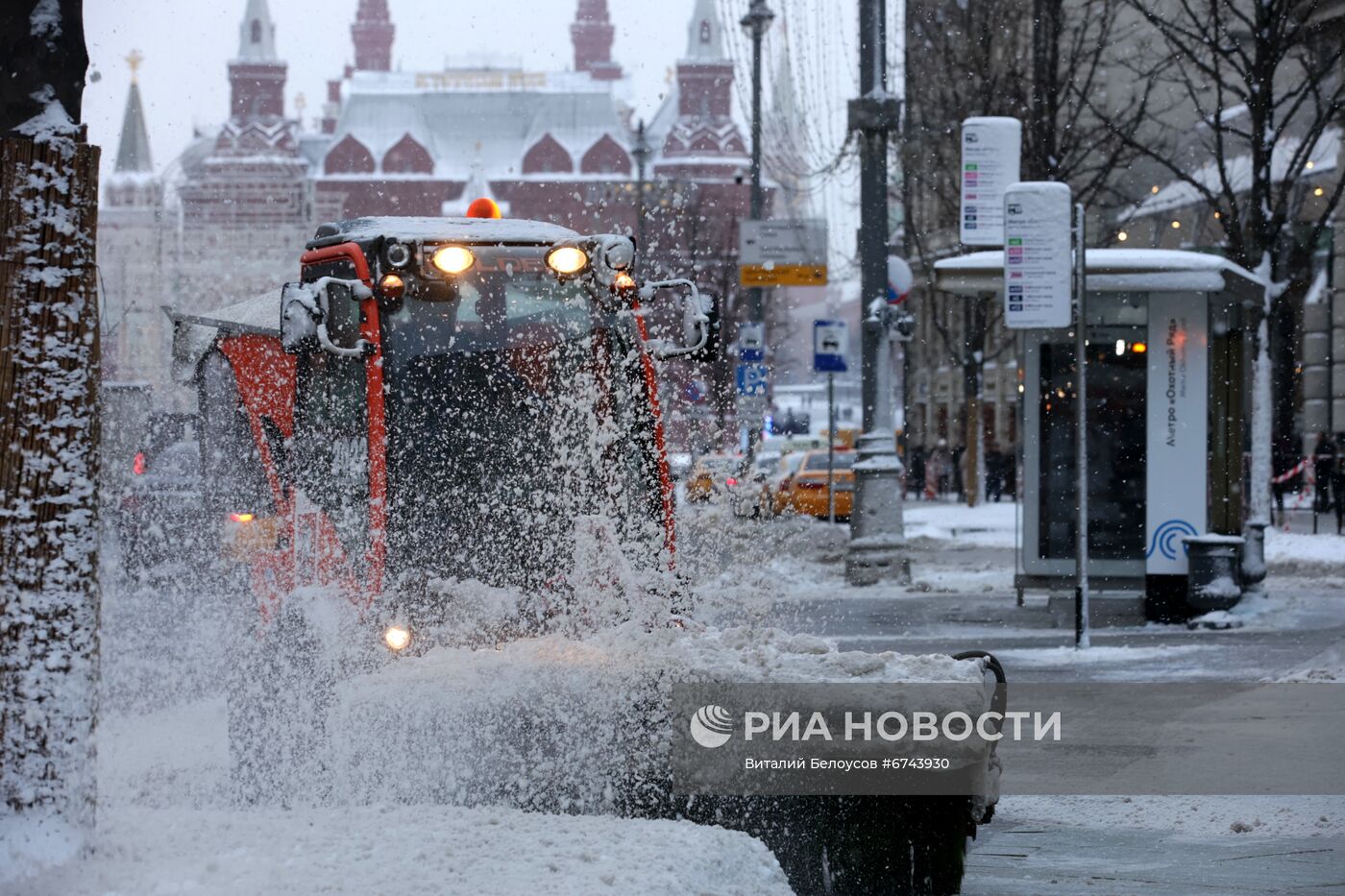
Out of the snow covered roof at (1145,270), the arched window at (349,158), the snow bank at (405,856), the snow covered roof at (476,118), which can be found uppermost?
the snow covered roof at (476,118)

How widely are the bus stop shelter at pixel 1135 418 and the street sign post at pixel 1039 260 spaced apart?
191cm

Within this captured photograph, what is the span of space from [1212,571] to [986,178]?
12.6 ft

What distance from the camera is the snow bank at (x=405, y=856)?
197 inches

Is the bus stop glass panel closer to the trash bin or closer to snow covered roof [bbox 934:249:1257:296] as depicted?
snow covered roof [bbox 934:249:1257:296]

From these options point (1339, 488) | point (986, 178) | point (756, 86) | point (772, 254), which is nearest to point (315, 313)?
point (986, 178)

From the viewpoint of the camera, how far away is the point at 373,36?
14450cm

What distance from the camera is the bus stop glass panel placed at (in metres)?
16.6

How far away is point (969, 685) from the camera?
595 cm

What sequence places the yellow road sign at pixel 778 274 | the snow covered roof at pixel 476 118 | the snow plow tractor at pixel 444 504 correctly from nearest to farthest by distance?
the snow plow tractor at pixel 444 504
the yellow road sign at pixel 778 274
the snow covered roof at pixel 476 118

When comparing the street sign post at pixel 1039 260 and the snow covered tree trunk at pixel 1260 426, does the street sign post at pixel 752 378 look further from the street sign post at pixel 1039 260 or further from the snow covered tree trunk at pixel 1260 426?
the street sign post at pixel 1039 260

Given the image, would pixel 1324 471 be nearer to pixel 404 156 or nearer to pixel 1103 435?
pixel 1103 435

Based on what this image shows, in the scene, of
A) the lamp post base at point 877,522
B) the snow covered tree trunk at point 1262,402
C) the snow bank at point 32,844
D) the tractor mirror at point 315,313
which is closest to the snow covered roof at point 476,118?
the lamp post base at point 877,522

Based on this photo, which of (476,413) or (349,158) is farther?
(349,158)

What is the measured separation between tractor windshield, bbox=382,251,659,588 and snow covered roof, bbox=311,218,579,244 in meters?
0.22
